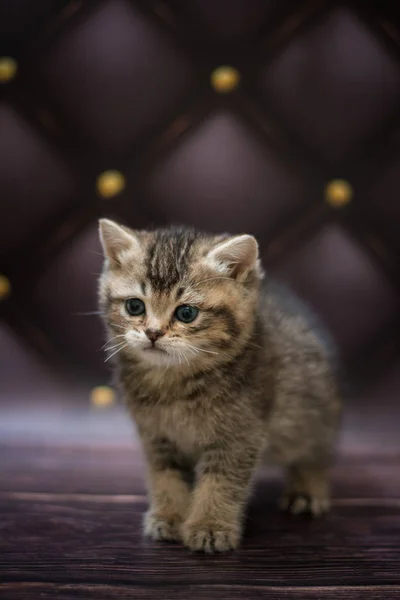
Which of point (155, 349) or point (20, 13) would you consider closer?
point (155, 349)

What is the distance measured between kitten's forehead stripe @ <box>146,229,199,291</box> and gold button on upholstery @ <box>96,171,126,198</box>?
454 mm

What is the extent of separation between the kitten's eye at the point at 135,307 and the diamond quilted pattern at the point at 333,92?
675 millimetres

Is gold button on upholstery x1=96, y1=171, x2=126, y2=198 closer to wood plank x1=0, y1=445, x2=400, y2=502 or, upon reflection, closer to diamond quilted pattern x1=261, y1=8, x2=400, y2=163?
diamond quilted pattern x1=261, y1=8, x2=400, y2=163

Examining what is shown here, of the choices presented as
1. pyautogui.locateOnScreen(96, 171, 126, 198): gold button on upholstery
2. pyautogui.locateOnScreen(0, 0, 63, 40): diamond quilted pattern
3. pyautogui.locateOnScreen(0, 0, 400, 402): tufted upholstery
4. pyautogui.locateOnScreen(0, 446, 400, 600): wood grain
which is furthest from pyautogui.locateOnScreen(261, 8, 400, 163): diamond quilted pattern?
pyautogui.locateOnScreen(0, 446, 400, 600): wood grain

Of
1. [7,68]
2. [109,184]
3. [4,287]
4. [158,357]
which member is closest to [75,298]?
[4,287]

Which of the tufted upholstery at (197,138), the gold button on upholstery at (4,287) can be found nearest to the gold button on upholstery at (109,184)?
the tufted upholstery at (197,138)

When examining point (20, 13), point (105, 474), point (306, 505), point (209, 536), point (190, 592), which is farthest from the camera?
point (20, 13)

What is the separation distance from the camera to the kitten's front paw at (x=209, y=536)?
2.69 feet

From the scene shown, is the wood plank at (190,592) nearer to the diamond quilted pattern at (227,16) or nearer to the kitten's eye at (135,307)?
the kitten's eye at (135,307)

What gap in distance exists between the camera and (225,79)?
1.34 m

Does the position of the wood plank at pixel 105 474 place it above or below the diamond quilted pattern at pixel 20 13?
below

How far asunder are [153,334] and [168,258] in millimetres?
119

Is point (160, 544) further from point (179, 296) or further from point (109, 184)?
point (109, 184)

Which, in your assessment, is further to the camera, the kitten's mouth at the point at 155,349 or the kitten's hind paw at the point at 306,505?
the kitten's hind paw at the point at 306,505
